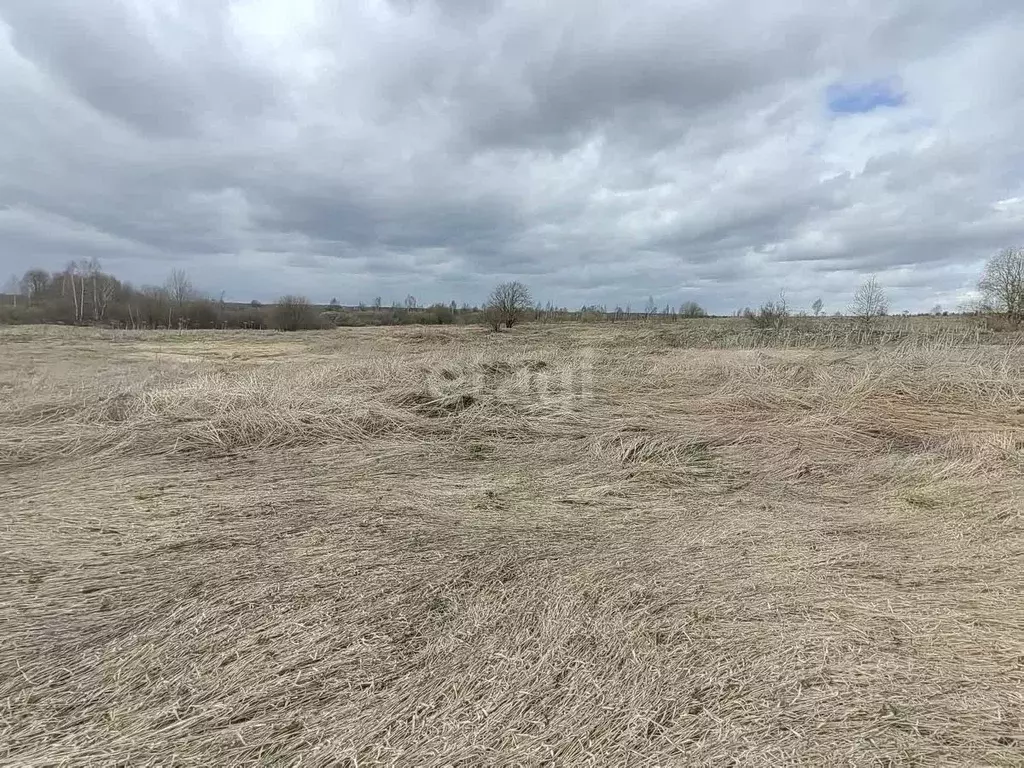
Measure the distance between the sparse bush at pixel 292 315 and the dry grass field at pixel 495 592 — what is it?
45509 millimetres

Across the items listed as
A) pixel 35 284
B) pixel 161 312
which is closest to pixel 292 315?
pixel 161 312

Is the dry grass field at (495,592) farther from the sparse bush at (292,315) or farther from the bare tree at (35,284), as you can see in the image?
the bare tree at (35,284)

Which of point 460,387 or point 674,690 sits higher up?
point 460,387

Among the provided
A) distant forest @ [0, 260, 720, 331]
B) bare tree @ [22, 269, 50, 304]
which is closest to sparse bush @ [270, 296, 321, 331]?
distant forest @ [0, 260, 720, 331]

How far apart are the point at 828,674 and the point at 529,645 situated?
145 cm

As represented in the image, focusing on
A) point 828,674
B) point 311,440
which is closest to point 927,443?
point 828,674

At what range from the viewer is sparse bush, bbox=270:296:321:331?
50.1 metres

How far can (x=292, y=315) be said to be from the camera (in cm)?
5028

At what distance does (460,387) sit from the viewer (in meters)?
9.29

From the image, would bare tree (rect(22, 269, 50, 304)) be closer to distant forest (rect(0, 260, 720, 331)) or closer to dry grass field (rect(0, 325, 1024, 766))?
distant forest (rect(0, 260, 720, 331))

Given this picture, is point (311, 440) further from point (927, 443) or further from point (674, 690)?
point (927, 443)

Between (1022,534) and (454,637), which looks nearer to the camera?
(454,637)

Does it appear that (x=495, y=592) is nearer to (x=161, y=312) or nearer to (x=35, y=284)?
(x=161, y=312)

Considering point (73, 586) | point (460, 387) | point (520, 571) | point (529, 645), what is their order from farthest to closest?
point (460, 387) → point (520, 571) → point (73, 586) → point (529, 645)
